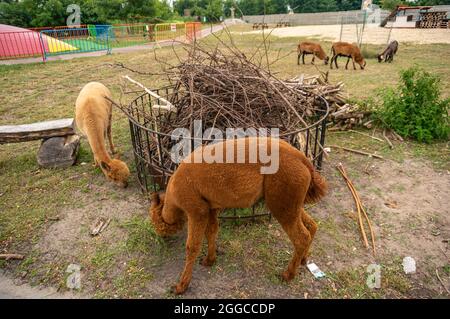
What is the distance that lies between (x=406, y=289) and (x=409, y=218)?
1.42 meters

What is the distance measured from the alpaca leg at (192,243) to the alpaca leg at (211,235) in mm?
336

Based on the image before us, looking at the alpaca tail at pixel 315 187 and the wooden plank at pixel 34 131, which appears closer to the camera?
the alpaca tail at pixel 315 187

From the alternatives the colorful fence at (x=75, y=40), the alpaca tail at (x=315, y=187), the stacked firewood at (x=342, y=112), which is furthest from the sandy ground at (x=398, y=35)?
the alpaca tail at (x=315, y=187)

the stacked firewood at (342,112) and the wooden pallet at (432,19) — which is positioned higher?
the wooden pallet at (432,19)

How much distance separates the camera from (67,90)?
11.3m

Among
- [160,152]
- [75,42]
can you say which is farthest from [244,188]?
[75,42]

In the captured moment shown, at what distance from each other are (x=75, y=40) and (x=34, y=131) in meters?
22.0

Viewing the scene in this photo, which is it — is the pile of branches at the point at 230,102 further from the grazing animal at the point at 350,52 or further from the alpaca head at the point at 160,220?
the grazing animal at the point at 350,52

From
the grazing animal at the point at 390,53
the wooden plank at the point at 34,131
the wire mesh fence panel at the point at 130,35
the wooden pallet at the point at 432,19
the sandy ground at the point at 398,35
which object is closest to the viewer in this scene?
the wooden plank at the point at 34,131

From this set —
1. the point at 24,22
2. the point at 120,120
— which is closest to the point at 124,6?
the point at 24,22

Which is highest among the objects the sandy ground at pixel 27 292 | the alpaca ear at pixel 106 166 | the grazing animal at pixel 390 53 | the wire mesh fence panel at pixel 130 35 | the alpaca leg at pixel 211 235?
the wire mesh fence panel at pixel 130 35

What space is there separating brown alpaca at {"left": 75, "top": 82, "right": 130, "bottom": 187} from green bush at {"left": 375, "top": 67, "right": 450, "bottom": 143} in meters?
6.08

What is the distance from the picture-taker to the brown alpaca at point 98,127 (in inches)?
187

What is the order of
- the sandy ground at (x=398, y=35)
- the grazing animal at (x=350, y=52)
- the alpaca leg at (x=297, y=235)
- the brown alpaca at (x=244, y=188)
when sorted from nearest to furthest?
the brown alpaca at (x=244, y=188) → the alpaca leg at (x=297, y=235) → the grazing animal at (x=350, y=52) → the sandy ground at (x=398, y=35)
